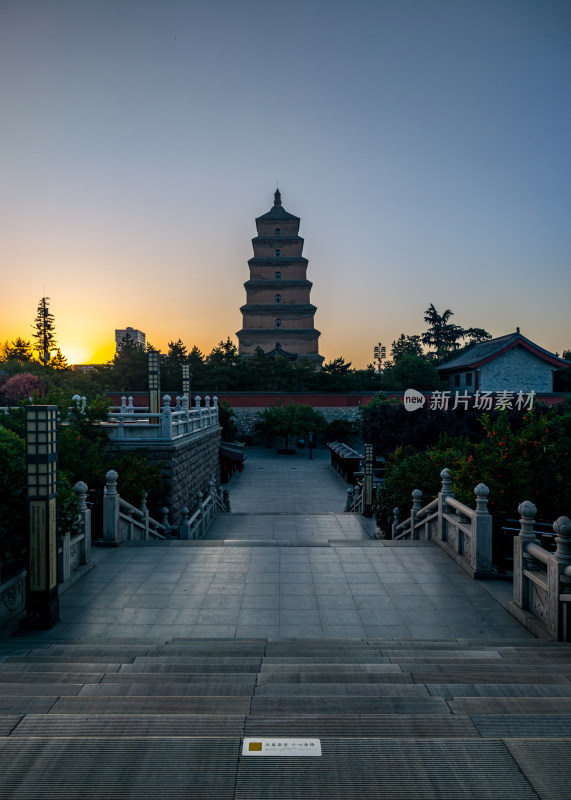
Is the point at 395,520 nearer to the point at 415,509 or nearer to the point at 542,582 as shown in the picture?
the point at 415,509

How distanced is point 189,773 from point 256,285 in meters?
45.5

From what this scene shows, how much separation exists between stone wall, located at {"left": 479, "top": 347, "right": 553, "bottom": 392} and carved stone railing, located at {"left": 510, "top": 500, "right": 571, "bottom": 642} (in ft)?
117

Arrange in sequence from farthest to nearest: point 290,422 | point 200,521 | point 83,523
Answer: point 290,422 → point 200,521 → point 83,523

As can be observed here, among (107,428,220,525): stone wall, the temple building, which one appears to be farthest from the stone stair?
the temple building

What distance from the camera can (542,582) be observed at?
5.37m

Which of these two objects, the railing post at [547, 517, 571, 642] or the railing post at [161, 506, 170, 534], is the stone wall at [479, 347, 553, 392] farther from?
the railing post at [547, 517, 571, 642]

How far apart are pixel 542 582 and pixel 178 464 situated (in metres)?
9.58

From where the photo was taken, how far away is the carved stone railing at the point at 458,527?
7.18 m

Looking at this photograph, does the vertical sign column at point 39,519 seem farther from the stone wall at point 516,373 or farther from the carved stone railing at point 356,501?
the stone wall at point 516,373

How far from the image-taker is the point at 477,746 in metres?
2.26

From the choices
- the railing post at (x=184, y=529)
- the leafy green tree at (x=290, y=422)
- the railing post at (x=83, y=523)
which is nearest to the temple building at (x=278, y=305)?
the leafy green tree at (x=290, y=422)

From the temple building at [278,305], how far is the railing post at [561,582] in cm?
4036

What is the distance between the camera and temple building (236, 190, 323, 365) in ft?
150

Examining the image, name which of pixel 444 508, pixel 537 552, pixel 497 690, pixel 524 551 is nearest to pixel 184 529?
pixel 444 508
